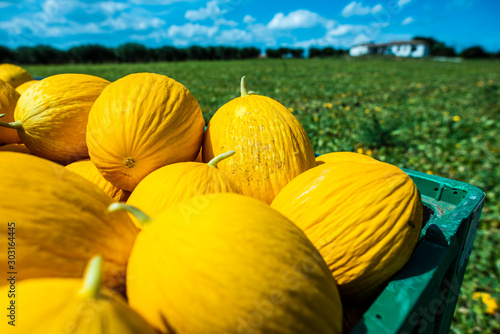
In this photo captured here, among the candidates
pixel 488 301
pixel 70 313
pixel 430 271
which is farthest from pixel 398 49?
pixel 70 313

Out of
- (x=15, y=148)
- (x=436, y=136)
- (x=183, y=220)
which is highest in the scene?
(x=183, y=220)

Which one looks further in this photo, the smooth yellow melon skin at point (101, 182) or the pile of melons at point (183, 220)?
the smooth yellow melon skin at point (101, 182)

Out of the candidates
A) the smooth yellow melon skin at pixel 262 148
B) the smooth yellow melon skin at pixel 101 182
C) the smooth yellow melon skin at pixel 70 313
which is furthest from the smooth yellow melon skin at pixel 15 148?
the smooth yellow melon skin at pixel 70 313

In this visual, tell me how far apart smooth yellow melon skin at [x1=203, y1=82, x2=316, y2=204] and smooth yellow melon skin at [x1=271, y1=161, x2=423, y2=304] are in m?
0.19

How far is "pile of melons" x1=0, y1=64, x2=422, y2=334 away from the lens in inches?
23.3

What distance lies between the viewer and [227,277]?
0.60m

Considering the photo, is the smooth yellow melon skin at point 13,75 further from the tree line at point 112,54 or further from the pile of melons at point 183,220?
the tree line at point 112,54

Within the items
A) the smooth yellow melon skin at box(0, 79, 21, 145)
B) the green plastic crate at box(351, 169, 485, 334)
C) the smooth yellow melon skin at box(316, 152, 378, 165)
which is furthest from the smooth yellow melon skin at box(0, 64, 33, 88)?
the green plastic crate at box(351, 169, 485, 334)

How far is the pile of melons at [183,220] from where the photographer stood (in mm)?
591

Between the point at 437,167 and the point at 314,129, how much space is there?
2077mm

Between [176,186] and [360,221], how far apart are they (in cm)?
58

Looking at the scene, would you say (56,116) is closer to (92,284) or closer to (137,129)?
(137,129)

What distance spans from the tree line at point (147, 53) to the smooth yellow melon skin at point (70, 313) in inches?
1529

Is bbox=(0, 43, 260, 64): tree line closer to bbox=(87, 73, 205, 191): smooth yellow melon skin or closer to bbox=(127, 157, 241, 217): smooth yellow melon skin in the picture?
bbox=(87, 73, 205, 191): smooth yellow melon skin
